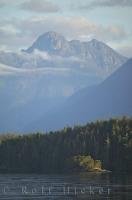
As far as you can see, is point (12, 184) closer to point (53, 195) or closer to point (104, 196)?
point (53, 195)

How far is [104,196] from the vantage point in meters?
153

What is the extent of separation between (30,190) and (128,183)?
1093 inches

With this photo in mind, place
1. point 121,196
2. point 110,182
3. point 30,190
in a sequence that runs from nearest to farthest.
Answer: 1. point 121,196
2. point 30,190
3. point 110,182

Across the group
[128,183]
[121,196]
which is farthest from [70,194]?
[128,183]

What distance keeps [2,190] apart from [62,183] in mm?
23199

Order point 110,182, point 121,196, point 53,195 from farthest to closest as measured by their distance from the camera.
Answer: point 110,182 → point 53,195 → point 121,196

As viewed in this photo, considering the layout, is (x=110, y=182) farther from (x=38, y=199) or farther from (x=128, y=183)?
(x=38, y=199)

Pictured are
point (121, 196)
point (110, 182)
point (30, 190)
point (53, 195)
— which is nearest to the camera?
point (121, 196)

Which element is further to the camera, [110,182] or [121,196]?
[110,182]

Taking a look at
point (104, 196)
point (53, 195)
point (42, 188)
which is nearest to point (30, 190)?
point (42, 188)

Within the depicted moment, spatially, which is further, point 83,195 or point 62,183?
point 62,183

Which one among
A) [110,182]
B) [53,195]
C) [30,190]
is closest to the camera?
[53,195]

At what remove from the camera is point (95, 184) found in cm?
18800

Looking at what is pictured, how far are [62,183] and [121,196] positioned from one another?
48.5 meters
